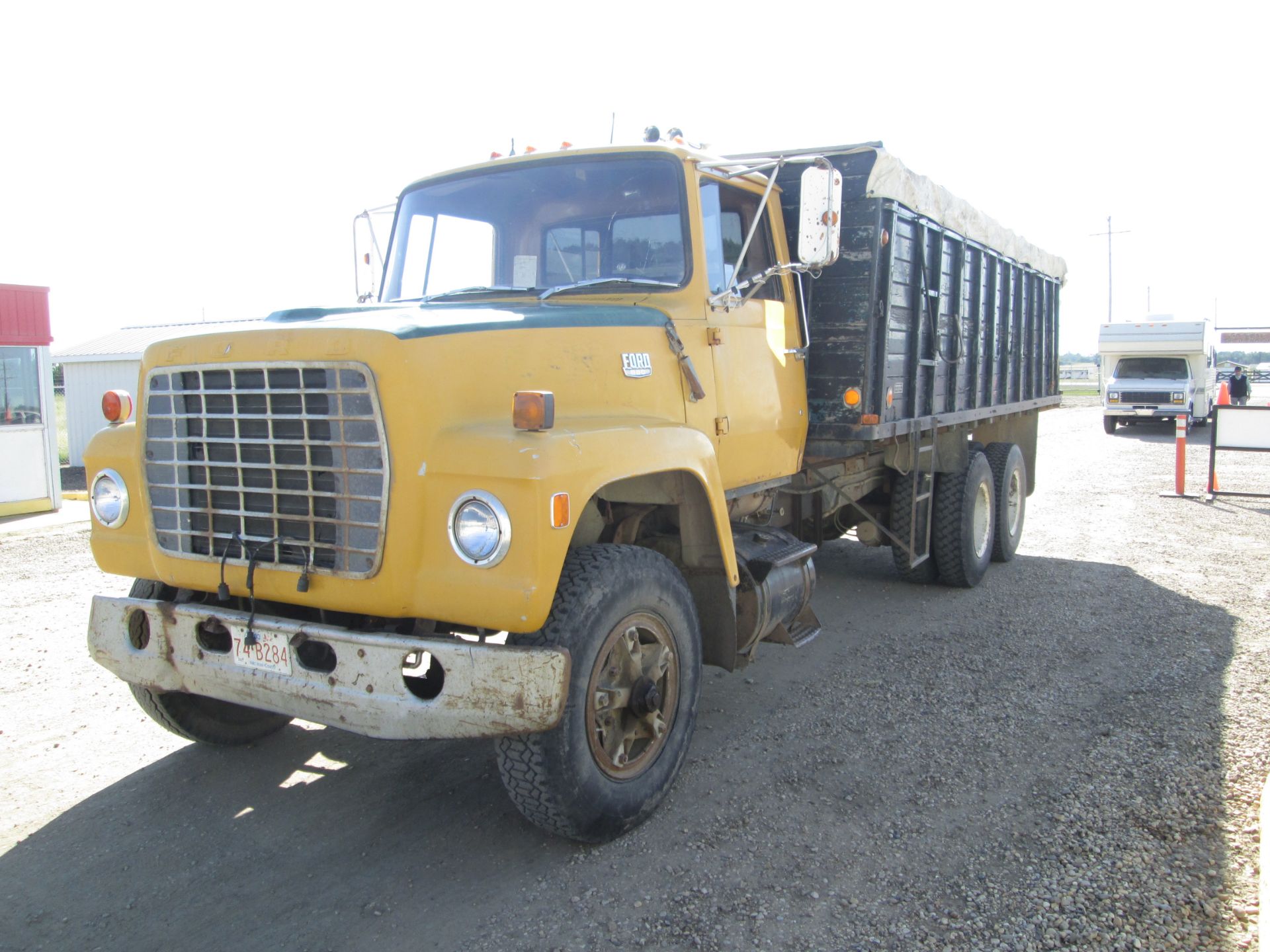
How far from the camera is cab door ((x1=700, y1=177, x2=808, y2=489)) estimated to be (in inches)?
176

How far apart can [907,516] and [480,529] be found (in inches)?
191

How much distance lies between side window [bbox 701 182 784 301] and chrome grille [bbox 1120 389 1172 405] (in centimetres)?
2255

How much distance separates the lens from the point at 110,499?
12.9ft

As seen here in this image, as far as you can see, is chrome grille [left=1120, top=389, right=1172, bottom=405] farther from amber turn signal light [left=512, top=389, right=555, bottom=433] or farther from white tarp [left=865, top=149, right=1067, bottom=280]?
amber turn signal light [left=512, top=389, right=555, bottom=433]

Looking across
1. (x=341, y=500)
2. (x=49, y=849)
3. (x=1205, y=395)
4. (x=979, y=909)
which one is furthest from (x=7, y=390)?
(x=1205, y=395)

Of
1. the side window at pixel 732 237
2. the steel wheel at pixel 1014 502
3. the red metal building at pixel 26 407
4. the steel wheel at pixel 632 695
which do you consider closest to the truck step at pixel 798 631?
the steel wheel at pixel 632 695

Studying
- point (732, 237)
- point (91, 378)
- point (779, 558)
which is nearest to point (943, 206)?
point (732, 237)

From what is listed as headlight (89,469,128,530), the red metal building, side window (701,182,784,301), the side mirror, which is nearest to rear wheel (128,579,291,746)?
headlight (89,469,128,530)

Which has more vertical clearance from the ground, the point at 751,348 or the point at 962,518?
the point at 751,348

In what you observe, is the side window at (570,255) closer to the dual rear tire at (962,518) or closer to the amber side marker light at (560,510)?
the amber side marker light at (560,510)

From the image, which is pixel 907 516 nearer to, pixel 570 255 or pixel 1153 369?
pixel 570 255

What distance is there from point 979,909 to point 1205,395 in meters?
27.0

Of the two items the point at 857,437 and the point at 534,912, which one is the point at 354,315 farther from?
the point at 857,437

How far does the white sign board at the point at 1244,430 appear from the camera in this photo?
1228 cm
